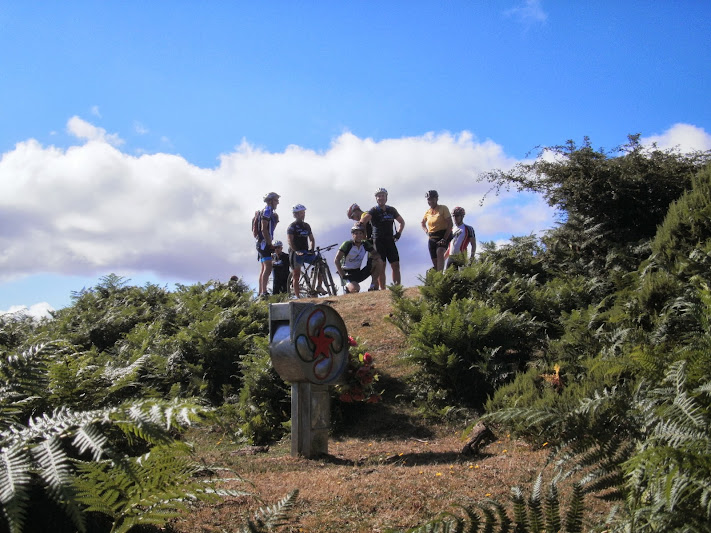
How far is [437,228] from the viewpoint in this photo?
12914 millimetres

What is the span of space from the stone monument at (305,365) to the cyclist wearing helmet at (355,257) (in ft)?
23.7

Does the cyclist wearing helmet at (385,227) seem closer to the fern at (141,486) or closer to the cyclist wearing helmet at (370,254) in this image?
the cyclist wearing helmet at (370,254)

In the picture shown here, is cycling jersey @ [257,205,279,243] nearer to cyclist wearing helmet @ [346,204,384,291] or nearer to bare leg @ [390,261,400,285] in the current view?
cyclist wearing helmet @ [346,204,384,291]

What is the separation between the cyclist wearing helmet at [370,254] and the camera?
44.5 ft

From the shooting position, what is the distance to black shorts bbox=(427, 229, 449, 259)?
12.9 m

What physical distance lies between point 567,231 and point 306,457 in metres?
6.46

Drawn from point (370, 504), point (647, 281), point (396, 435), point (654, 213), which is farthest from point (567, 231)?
point (370, 504)

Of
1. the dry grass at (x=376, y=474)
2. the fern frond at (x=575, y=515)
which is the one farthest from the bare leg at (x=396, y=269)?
the fern frond at (x=575, y=515)

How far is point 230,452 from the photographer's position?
248 inches

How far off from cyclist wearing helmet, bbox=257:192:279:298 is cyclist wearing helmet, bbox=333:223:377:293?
1454 mm

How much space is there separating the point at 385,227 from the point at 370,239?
58cm

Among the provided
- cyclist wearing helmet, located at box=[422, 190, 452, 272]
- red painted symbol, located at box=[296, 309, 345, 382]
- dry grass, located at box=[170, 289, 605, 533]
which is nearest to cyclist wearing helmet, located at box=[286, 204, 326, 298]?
cyclist wearing helmet, located at box=[422, 190, 452, 272]

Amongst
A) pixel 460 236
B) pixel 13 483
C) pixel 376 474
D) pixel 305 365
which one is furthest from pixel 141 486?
pixel 460 236

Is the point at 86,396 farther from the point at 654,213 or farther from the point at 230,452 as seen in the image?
the point at 654,213
